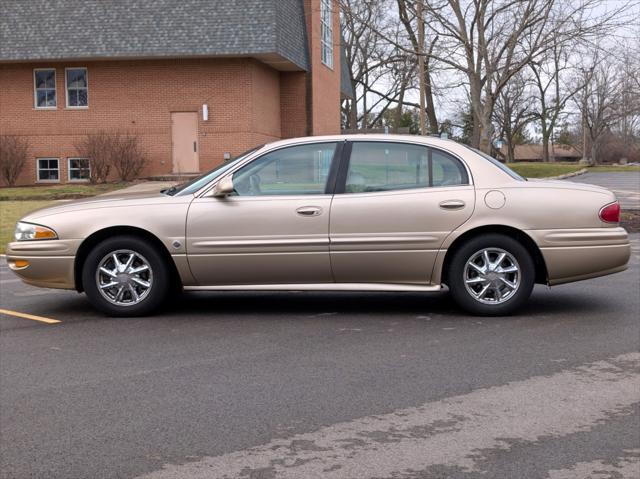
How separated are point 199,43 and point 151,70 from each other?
261 cm

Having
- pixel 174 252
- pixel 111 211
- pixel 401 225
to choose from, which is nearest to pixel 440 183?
pixel 401 225

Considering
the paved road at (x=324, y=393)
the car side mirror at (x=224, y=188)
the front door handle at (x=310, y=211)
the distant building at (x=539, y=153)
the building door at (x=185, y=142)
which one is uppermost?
the distant building at (x=539, y=153)


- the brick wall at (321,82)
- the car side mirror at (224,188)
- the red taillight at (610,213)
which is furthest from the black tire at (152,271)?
the brick wall at (321,82)

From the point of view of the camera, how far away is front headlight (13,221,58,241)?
8.00 metres

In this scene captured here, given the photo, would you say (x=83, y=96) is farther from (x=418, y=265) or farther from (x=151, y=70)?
(x=418, y=265)

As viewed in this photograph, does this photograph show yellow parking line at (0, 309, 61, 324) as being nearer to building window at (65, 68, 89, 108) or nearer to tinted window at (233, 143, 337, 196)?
tinted window at (233, 143, 337, 196)

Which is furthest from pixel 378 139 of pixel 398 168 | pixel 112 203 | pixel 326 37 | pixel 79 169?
pixel 326 37

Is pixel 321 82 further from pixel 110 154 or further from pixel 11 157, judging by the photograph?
pixel 11 157

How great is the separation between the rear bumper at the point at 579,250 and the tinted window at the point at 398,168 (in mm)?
912

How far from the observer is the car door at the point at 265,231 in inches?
307

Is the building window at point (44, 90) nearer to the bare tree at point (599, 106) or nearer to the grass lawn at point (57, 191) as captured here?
the grass lawn at point (57, 191)

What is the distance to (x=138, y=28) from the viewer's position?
30.2m

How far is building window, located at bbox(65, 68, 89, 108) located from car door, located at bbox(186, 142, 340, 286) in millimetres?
25638

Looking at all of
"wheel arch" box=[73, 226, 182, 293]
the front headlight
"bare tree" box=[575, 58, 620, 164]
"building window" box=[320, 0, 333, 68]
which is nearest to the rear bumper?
"wheel arch" box=[73, 226, 182, 293]
